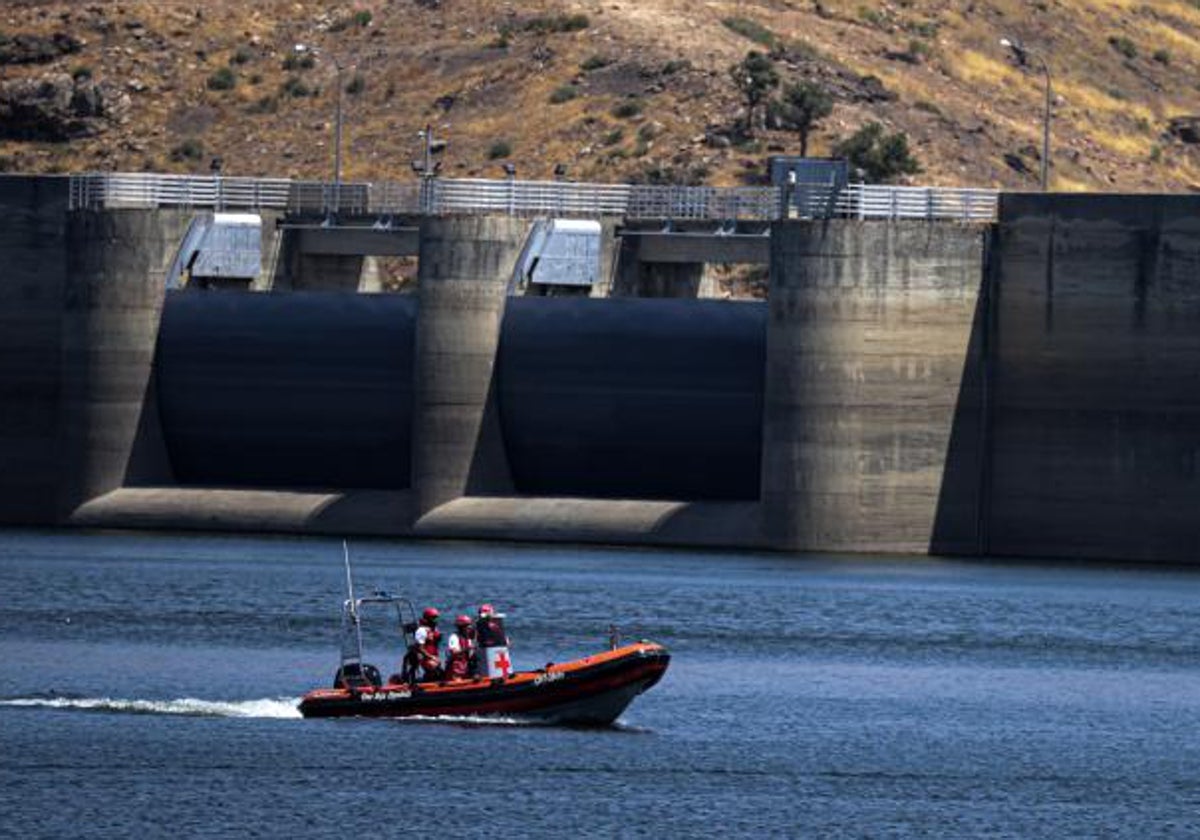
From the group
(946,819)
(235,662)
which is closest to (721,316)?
(235,662)

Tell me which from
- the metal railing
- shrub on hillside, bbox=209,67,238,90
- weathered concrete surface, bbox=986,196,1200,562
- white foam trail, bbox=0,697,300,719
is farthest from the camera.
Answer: shrub on hillside, bbox=209,67,238,90

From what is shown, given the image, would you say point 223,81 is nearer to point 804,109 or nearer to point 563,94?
point 563,94

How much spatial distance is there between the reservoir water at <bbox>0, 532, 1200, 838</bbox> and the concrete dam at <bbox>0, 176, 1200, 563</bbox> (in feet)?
7.88

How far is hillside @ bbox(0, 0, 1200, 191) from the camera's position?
165125 mm

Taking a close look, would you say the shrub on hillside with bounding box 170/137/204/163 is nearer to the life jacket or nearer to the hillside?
the hillside

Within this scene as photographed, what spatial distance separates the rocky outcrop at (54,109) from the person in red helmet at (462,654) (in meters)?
100

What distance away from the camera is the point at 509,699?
74.9 meters

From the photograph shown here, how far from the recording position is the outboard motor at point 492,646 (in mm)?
74250

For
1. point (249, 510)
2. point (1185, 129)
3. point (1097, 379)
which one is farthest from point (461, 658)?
point (1185, 129)

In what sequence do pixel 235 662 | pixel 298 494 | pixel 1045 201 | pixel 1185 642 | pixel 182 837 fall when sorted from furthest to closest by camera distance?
pixel 298 494
pixel 1045 201
pixel 1185 642
pixel 235 662
pixel 182 837

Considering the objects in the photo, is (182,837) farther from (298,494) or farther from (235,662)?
(298,494)

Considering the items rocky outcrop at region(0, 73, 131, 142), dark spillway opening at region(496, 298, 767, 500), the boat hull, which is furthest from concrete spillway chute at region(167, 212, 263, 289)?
the boat hull

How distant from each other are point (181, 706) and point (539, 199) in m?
50.6

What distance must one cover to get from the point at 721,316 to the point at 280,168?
5022 cm
